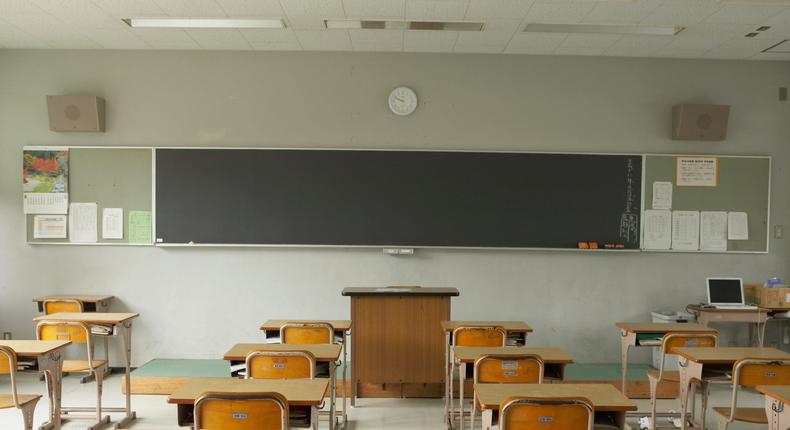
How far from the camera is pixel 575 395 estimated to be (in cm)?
286

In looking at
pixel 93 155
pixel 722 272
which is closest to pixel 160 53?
pixel 93 155

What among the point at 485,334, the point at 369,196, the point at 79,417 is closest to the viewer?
the point at 485,334

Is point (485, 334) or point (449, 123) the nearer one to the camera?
point (485, 334)

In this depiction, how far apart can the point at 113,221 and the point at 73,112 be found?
116cm

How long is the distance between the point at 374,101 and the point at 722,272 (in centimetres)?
404

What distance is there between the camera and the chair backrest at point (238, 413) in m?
2.59

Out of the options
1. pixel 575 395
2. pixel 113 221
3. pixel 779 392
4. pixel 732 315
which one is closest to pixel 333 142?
pixel 113 221

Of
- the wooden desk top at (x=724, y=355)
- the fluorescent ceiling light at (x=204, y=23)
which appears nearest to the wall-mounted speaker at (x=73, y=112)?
the fluorescent ceiling light at (x=204, y=23)

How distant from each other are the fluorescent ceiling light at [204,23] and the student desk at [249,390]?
3505 mm

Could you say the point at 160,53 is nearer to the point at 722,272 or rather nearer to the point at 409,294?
the point at 409,294

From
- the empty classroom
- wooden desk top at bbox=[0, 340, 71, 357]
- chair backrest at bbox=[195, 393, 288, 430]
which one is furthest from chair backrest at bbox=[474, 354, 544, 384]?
the empty classroom

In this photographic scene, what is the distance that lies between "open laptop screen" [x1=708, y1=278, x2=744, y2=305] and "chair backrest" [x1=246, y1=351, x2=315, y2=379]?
14.4 ft

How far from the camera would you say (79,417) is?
4.80 m

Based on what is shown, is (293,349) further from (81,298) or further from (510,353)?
(81,298)
